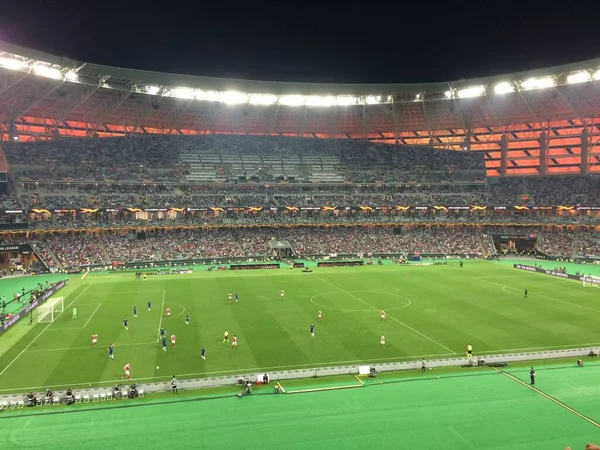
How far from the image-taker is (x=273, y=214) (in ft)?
290

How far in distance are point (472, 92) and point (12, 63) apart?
7271cm

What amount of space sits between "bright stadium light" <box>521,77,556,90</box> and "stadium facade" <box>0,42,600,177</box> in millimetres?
163

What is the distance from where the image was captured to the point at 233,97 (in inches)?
3501

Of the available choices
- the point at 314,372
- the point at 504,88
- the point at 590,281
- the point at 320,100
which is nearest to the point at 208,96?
the point at 320,100

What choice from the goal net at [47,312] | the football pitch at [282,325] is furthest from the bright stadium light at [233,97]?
the goal net at [47,312]

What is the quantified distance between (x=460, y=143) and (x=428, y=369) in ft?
297

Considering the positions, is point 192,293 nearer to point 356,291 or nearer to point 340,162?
point 356,291

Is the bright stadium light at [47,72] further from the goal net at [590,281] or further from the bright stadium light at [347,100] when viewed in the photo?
the goal net at [590,281]

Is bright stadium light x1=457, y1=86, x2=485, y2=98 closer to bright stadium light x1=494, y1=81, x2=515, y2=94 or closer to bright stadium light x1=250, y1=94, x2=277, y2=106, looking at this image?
bright stadium light x1=494, y1=81, x2=515, y2=94

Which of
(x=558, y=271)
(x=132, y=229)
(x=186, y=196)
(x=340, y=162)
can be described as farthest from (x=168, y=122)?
(x=558, y=271)

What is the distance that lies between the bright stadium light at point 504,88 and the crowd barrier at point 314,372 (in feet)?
206

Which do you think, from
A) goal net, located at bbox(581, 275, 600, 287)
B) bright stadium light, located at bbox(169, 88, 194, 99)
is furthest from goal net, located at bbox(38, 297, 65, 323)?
goal net, located at bbox(581, 275, 600, 287)

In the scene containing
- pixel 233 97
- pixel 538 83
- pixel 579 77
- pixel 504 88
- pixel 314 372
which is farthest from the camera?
pixel 233 97

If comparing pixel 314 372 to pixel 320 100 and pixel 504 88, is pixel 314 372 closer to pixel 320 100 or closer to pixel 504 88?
pixel 504 88
